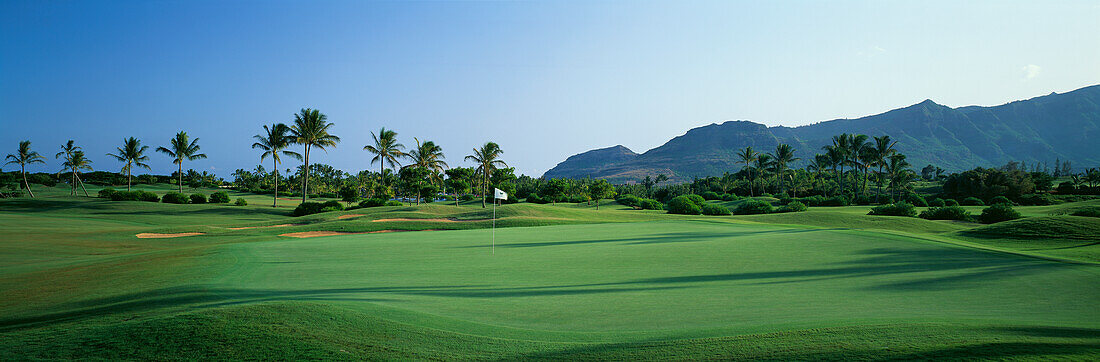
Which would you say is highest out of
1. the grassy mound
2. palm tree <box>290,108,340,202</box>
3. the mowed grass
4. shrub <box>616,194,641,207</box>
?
palm tree <box>290,108,340,202</box>

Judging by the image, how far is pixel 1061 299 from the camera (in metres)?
7.03

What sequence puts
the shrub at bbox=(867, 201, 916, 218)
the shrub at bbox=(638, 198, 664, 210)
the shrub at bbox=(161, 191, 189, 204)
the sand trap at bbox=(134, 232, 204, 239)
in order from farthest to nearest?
the shrub at bbox=(638, 198, 664, 210)
the shrub at bbox=(161, 191, 189, 204)
the shrub at bbox=(867, 201, 916, 218)
the sand trap at bbox=(134, 232, 204, 239)

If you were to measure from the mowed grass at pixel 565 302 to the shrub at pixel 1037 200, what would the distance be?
160 feet

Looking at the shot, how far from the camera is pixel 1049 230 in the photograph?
58.1 feet

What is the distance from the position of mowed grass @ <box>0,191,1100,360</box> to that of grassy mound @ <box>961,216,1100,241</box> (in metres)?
6.99

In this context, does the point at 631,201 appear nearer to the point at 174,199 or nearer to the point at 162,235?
the point at 162,235

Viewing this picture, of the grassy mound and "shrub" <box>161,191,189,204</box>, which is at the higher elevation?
"shrub" <box>161,191,189,204</box>

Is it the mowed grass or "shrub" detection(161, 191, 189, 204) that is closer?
the mowed grass

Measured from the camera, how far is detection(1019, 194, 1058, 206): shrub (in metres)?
47.1

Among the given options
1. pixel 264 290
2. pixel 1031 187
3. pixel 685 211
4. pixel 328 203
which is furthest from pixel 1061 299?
pixel 1031 187

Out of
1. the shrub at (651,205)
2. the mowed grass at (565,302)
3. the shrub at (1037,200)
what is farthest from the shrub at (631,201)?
the mowed grass at (565,302)

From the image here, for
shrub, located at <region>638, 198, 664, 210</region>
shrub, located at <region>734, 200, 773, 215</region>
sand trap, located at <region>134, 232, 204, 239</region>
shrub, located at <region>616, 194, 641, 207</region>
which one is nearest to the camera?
sand trap, located at <region>134, 232, 204, 239</region>

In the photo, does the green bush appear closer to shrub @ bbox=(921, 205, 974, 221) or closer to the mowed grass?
shrub @ bbox=(921, 205, 974, 221)

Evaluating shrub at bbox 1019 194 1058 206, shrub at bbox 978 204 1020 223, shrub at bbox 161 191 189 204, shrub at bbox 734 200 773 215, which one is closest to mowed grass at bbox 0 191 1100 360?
shrub at bbox 978 204 1020 223
